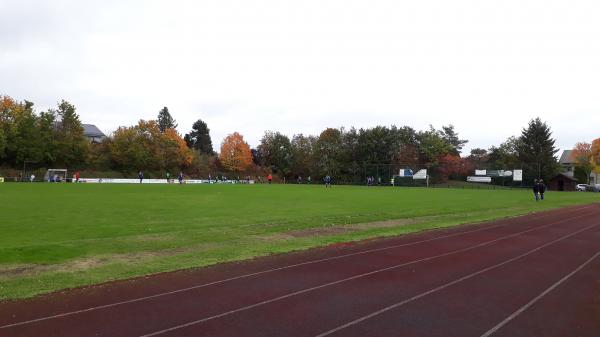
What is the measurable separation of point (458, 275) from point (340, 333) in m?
4.79

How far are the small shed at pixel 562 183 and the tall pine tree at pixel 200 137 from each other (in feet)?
263

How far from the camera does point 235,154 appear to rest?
94875mm

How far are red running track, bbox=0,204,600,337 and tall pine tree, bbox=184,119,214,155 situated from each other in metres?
115

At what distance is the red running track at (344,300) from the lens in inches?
263

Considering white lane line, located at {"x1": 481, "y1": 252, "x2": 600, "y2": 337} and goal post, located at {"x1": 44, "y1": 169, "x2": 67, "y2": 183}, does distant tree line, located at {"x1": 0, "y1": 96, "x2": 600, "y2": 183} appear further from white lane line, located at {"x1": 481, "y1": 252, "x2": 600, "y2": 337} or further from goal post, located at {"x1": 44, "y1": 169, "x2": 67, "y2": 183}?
white lane line, located at {"x1": 481, "y1": 252, "x2": 600, "y2": 337}

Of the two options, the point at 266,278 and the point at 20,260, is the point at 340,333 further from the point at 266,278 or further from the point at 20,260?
the point at 20,260

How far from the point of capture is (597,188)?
3204 inches

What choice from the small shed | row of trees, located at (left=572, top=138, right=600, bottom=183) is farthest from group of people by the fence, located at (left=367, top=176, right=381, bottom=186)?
row of trees, located at (left=572, top=138, right=600, bottom=183)

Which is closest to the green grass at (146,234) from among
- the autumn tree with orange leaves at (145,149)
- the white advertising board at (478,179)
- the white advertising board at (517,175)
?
the white advertising board at (517,175)

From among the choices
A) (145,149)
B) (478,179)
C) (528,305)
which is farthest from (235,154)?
(528,305)

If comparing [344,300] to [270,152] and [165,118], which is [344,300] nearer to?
[270,152]

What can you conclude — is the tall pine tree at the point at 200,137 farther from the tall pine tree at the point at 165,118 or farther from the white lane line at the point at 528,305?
the white lane line at the point at 528,305

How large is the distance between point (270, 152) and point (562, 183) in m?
53.7

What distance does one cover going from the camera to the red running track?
263 inches
